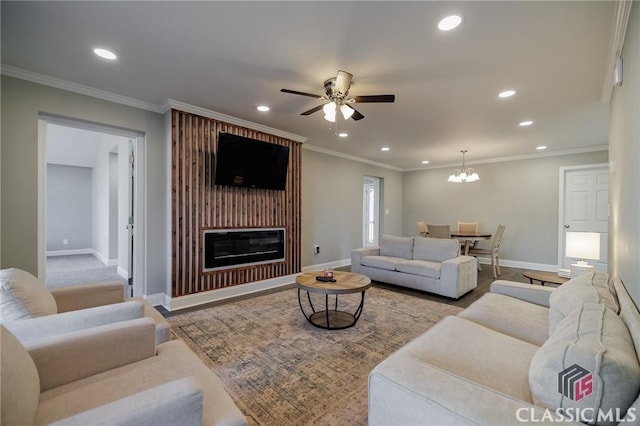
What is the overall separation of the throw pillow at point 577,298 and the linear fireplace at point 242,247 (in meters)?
3.67

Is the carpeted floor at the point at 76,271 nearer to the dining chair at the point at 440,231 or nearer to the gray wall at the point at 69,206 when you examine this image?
the gray wall at the point at 69,206

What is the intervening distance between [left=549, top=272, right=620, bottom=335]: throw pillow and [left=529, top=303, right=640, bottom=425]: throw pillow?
458 millimetres

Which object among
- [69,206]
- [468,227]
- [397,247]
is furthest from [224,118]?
[69,206]

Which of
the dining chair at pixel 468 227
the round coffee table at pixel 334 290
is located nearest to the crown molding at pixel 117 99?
the round coffee table at pixel 334 290

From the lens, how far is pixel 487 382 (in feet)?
4.19

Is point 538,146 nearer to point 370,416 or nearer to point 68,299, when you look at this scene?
point 370,416

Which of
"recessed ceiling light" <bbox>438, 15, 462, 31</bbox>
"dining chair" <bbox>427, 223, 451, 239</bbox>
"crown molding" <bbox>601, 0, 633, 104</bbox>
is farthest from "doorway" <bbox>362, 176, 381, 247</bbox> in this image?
"recessed ceiling light" <bbox>438, 15, 462, 31</bbox>

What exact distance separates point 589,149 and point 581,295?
5768 mm

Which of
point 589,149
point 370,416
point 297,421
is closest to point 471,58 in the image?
point 370,416

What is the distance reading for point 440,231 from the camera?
221 inches

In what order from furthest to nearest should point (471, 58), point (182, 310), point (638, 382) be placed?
point (182, 310) < point (471, 58) < point (638, 382)

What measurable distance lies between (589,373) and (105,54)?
Answer: 3.75 metres

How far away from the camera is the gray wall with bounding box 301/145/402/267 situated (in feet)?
18.5

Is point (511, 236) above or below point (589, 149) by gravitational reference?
below
